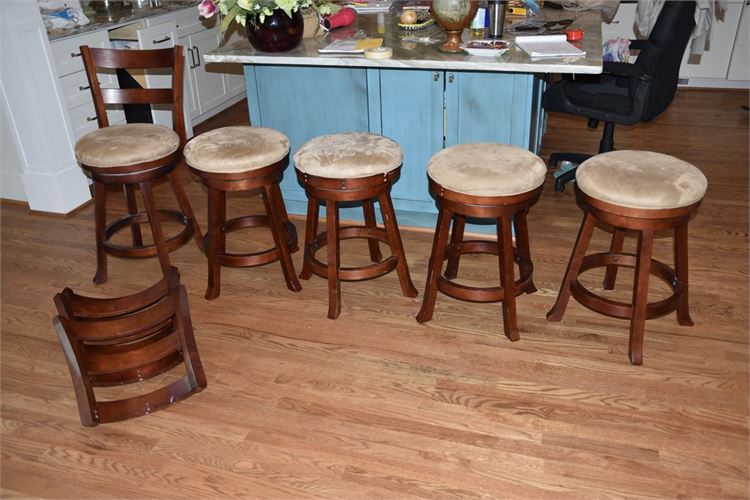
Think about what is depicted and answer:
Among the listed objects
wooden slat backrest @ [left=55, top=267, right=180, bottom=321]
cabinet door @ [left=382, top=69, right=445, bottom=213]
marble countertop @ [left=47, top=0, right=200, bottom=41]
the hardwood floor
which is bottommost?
the hardwood floor

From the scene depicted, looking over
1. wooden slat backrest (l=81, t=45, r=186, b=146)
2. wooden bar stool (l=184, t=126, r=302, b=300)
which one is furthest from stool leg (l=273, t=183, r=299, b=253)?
wooden slat backrest (l=81, t=45, r=186, b=146)

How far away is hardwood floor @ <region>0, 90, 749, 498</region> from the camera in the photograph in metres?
1.79

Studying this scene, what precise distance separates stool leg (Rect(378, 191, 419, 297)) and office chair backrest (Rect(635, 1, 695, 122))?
4.79 feet

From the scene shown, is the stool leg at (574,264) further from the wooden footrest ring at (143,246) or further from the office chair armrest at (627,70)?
the wooden footrest ring at (143,246)

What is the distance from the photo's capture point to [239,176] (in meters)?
2.33

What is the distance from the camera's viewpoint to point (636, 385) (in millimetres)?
2092

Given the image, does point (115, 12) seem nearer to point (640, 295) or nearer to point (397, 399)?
point (397, 399)

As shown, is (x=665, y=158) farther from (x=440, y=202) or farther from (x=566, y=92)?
(x=566, y=92)

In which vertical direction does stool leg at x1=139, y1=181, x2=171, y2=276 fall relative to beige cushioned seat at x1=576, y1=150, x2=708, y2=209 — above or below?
below

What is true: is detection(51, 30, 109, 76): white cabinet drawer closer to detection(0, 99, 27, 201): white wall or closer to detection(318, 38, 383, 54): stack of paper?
detection(0, 99, 27, 201): white wall

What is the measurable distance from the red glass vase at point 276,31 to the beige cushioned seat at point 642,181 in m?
1.34

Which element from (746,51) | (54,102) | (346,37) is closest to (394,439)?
(346,37)

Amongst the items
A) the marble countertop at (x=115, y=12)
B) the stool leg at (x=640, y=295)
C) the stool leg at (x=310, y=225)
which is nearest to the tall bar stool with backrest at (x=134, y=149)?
the stool leg at (x=310, y=225)

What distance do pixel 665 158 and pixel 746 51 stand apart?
3.70m
